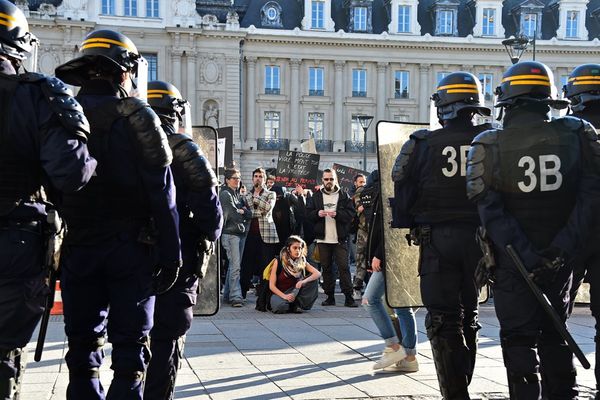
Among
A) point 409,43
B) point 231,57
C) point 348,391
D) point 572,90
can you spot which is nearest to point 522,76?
point 572,90

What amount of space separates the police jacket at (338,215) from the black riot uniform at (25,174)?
7732 millimetres

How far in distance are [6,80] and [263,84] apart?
43.7 m

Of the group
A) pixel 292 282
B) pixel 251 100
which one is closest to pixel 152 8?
pixel 251 100

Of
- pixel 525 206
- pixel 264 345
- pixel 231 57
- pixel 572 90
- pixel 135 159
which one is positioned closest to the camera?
pixel 135 159

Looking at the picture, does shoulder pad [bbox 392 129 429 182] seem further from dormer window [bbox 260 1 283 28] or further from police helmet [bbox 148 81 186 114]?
dormer window [bbox 260 1 283 28]

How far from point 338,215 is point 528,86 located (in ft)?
22.2

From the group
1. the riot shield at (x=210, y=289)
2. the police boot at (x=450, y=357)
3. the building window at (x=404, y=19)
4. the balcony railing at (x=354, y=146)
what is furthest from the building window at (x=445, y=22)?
the police boot at (x=450, y=357)

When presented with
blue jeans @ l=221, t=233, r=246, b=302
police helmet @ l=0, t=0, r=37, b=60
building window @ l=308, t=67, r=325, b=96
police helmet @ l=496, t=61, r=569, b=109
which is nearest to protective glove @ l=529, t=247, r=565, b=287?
police helmet @ l=496, t=61, r=569, b=109

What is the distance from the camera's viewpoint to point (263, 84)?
152 feet

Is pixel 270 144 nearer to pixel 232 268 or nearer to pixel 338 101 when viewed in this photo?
pixel 338 101

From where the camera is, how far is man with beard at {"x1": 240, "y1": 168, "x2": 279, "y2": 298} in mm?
11180

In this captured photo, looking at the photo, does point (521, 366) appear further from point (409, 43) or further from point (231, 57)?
point (409, 43)

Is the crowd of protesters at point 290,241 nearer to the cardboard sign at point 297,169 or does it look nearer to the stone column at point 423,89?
the cardboard sign at point 297,169

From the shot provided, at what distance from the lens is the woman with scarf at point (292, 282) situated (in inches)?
383
